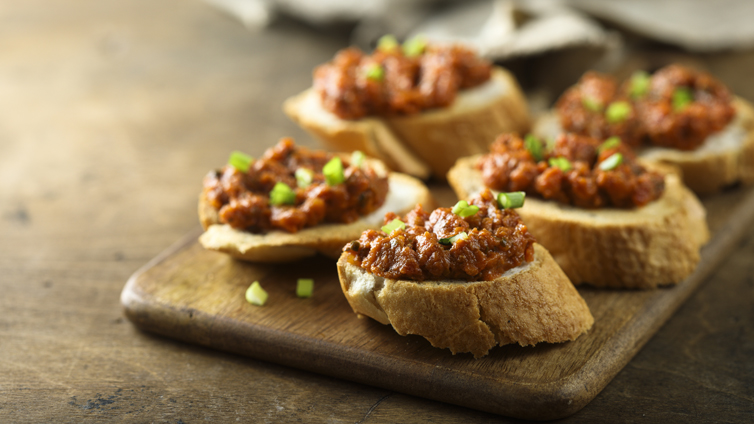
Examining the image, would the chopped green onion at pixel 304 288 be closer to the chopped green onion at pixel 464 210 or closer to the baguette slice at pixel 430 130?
the chopped green onion at pixel 464 210

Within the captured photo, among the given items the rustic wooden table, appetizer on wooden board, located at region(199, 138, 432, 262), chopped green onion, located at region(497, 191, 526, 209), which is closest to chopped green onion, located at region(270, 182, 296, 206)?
appetizer on wooden board, located at region(199, 138, 432, 262)

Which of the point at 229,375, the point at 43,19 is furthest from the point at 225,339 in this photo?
the point at 43,19

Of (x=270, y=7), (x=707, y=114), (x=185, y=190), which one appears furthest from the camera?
(x=270, y=7)

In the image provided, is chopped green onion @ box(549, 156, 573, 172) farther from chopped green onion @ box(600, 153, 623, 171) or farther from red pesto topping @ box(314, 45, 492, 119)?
red pesto topping @ box(314, 45, 492, 119)

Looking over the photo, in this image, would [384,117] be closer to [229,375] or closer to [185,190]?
[185,190]

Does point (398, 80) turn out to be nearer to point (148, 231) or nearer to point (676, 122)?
point (676, 122)
